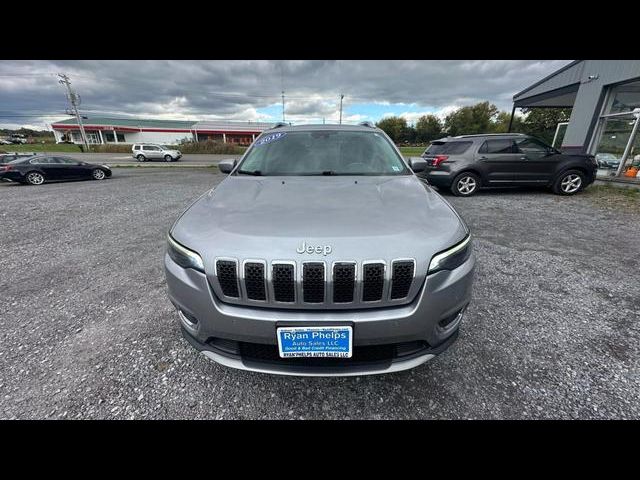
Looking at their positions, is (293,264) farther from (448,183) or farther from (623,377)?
(448,183)

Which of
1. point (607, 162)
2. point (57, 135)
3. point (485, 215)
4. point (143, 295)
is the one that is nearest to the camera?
point (143, 295)

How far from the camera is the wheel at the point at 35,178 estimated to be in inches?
460

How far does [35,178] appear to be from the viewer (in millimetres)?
11875

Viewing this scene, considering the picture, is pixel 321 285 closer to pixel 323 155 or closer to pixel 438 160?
pixel 323 155

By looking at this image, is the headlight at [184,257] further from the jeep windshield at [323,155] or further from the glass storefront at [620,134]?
the glass storefront at [620,134]

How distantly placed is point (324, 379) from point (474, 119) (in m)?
79.2

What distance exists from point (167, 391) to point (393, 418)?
145 centimetres

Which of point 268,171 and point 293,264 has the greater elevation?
point 268,171

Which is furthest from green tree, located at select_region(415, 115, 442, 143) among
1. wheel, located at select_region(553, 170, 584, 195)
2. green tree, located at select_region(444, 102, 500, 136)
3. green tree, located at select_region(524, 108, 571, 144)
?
wheel, located at select_region(553, 170, 584, 195)

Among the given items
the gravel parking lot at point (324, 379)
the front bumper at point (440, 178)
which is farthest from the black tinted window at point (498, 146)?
the gravel parking lot at point (324, 379)

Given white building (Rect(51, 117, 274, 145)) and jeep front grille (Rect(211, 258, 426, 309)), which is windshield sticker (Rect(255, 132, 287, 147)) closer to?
jeep front grille (Rect(211, 258, 426, 309))

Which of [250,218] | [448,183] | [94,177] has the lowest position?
[94,177]
